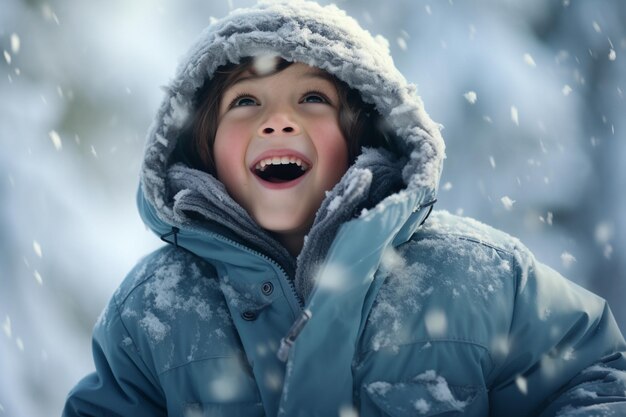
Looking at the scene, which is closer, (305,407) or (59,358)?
(305,407)

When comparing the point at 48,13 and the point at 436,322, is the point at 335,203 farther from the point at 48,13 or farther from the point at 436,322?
the point at 48,13

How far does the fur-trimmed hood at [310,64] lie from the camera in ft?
6.47

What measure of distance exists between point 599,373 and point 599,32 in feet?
12.3

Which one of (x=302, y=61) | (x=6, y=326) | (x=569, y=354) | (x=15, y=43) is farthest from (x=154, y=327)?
(x=15, y=43)

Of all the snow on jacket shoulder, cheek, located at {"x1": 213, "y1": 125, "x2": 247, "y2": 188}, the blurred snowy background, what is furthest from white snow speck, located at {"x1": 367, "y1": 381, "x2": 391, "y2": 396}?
the blurred snowy background

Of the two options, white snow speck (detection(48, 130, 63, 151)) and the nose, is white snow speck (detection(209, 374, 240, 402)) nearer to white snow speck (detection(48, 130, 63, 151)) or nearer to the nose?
the nose

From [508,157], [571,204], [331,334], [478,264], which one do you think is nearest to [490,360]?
A: [478,264]

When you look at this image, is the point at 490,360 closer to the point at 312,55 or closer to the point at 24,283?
the point at 312,55

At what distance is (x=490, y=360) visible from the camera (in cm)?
176

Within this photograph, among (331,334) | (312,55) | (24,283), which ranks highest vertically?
(312,55)

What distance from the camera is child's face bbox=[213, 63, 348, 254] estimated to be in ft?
6.48

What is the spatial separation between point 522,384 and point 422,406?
313 mm

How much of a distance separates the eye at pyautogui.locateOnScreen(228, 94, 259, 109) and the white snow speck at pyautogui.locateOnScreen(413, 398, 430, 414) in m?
1.07

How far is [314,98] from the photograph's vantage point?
2.13 m
